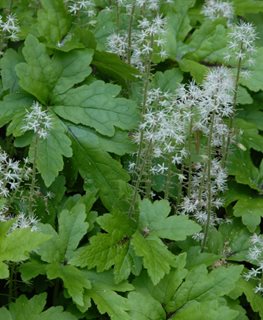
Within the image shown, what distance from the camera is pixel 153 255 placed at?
303cm

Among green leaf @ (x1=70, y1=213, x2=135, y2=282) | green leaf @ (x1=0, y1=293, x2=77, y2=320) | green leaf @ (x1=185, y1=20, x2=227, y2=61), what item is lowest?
green leaf @ (x1=0, y1=293, x2=77, y2=320)

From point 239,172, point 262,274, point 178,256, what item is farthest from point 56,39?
point 262,274

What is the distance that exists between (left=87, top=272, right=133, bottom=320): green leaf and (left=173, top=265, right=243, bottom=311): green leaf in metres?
0.27

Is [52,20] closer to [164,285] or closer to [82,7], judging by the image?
[82,7]

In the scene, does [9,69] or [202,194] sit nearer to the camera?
[202,194]

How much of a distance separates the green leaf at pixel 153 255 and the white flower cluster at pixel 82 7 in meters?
1.69

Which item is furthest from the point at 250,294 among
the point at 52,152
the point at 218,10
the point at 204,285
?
the point at 218,10

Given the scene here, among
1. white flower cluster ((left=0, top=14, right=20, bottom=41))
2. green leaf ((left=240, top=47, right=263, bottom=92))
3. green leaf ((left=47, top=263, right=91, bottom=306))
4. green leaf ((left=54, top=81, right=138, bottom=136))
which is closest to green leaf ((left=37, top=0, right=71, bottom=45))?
white flower cluster ((left=0, top=14, right=20, bottom=41))

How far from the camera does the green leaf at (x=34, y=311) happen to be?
287 cm

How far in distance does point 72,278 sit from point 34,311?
238 millimetres

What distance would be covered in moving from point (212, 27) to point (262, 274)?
1921 mm

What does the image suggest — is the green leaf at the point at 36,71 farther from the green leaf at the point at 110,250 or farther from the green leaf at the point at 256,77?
the green leaf at the point at 256,77

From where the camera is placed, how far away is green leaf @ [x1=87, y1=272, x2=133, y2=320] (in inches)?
113

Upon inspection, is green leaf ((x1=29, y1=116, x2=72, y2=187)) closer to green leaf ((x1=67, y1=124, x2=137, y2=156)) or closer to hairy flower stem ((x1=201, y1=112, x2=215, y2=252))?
green leaf ((x1=67, y1=124, x2=137, y2=156))
